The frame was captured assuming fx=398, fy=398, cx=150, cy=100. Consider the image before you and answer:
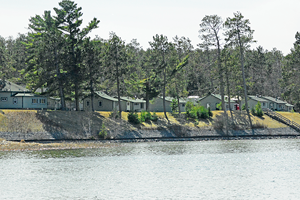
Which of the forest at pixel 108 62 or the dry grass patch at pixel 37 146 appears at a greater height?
the forest at pixel 108 62

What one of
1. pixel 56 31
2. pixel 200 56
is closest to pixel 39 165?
pixel 56 31

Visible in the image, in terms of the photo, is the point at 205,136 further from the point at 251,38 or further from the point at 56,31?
the point at 56,31

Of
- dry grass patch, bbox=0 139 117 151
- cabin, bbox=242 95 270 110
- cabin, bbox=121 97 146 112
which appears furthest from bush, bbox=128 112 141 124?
cabin, bbox=242 95 270 110

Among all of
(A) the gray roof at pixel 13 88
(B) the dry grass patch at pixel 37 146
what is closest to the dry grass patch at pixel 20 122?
(B) the dry grass patch at pixel 37 146

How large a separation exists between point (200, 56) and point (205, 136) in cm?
7152

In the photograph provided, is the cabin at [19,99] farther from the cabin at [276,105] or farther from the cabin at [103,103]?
the cabin at [276,105]

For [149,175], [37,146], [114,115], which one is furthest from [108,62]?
[149,175]

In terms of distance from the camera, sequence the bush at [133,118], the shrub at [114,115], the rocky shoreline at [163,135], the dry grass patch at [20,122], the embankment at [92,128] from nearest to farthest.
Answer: the dry grass patch at [20,122]
the rocky shoreline at [163,135]
the embankment at [92,128]
the shrub at [114,115]
the bush at [133,118]

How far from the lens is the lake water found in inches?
1010

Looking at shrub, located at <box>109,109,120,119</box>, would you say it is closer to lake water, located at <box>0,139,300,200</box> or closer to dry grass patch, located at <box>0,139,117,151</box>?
dry grass patch, located at <box>0,139,117,151</box>

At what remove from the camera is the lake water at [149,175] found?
25.7m

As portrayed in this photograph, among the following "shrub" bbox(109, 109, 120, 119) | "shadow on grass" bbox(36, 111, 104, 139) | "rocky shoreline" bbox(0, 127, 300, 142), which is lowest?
"rocky shoreline" bbox(0, 127, 300, 142)

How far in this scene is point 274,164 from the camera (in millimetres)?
38344

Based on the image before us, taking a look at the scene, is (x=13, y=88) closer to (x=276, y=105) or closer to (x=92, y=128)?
(x=92, y=128)
